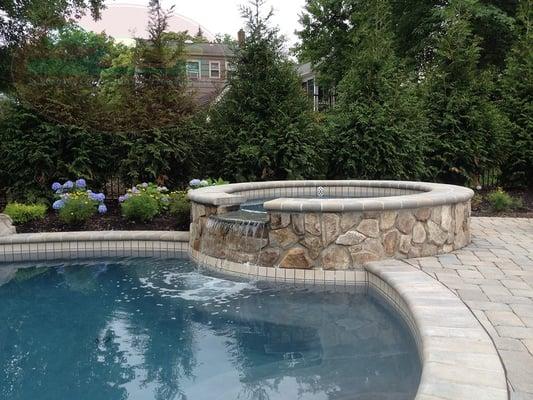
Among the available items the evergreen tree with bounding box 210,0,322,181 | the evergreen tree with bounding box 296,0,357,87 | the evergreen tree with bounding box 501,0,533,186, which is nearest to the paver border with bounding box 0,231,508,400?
the evergreen tree with bounding box 210,0,322,181

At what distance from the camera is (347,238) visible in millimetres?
5113

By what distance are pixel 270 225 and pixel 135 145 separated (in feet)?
15.1

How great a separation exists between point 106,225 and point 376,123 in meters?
5.61

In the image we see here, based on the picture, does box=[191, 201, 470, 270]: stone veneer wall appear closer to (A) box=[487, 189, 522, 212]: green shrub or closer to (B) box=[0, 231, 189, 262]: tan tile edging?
(B) box=[0, 231, 189, 262]: tan tile edging

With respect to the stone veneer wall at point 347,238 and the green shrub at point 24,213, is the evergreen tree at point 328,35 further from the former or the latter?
the stone veneer wall at point 347,238

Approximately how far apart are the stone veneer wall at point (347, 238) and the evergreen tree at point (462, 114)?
5.39 meters

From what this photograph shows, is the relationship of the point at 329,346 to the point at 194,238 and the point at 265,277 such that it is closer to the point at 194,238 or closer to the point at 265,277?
the point at 265,277

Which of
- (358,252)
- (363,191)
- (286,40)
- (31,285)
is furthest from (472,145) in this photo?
(31,285)

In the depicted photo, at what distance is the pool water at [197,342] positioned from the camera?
3.06 metres

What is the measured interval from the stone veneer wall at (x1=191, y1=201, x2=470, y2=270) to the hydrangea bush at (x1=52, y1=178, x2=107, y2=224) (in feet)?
10.7

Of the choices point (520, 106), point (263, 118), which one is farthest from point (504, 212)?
point (263, 118)

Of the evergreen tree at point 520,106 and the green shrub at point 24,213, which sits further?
the evergreen tree at point 520,106

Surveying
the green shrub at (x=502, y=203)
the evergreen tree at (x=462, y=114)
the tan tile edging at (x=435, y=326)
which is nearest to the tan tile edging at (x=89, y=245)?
the tan tile edging at (x=435, y=326)

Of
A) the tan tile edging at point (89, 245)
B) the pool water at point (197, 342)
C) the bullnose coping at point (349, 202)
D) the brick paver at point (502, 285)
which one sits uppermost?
the bullnose coping at point (349, 202)
